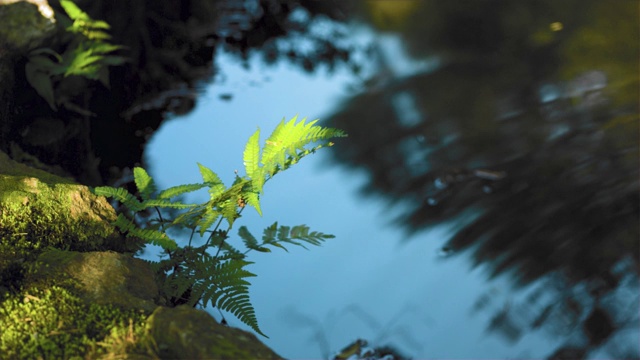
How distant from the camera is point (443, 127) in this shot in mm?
4262

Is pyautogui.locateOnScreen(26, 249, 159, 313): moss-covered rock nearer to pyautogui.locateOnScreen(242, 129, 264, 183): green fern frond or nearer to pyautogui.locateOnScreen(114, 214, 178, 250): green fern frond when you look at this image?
pyautogui.locateOnScreen(114, 214, 178, 250): green fern frond

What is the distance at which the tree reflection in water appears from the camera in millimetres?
3201

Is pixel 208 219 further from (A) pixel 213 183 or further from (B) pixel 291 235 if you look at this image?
(B) pixel 291 235

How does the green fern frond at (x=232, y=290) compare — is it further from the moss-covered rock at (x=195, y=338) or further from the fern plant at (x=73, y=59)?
the fern plant at (x=73, y=59)

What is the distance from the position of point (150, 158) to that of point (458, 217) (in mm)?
1595

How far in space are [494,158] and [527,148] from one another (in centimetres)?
17

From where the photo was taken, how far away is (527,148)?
13.0 feet

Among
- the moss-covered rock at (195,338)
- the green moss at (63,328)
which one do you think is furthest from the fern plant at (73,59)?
the moss-covered rock at (195,338)

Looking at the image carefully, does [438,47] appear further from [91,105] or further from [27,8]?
[27,8]

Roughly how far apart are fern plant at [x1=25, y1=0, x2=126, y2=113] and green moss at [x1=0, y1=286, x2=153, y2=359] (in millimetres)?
1889

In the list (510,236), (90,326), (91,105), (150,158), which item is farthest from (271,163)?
(91,105)

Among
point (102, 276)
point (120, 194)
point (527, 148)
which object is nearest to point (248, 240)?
point (120, 194)

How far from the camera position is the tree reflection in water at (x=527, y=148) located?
3.20m

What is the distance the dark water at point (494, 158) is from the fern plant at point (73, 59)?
707mm
